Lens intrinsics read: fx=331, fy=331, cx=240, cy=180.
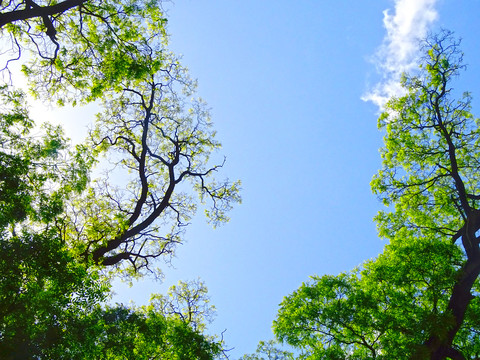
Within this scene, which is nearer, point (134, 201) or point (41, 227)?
point (41, 227)

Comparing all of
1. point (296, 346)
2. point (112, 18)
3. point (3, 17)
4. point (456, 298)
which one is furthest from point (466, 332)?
point (3, 17)

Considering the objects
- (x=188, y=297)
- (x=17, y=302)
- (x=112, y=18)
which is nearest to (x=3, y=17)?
(x=112, y=18)

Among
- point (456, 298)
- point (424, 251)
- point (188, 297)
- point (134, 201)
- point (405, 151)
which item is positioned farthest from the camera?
point (188, 297)

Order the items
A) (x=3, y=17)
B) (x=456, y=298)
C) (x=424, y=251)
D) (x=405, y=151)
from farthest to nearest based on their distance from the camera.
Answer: (x=405, y=151)
(x=424, y=251)
(x=456, y=298)
(x=3, y=17)

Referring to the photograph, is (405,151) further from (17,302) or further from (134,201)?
(17,302)

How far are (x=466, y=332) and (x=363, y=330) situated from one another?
15.9 ft

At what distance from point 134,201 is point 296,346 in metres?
12.7

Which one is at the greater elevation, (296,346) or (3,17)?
(3,17)

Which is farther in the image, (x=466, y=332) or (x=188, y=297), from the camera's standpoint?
(x=188, y=297)

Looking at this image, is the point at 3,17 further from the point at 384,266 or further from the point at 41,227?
the point at 384,266

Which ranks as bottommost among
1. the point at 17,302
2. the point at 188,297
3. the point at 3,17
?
the point at 17,302

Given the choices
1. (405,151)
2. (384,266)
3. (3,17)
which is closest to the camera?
(3,17)

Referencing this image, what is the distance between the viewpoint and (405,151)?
19609 mm

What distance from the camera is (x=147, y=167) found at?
72.7 feet
